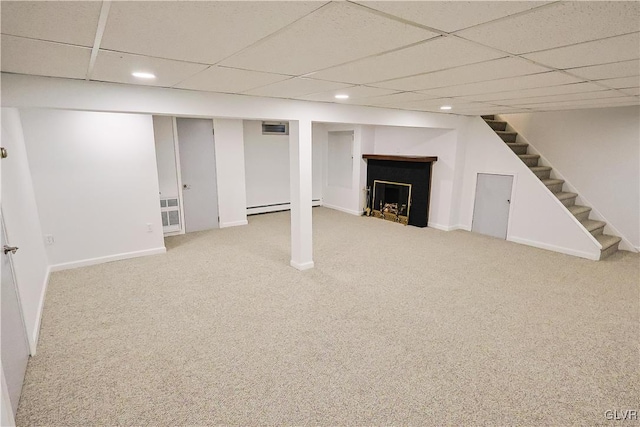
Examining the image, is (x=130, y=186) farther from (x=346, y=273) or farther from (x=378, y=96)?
(x=378, y=96)

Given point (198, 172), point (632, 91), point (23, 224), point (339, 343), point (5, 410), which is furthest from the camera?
point (198, 172)

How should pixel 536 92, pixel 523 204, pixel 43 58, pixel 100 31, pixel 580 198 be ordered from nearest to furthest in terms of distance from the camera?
pixel 100 31, pixel 43 58, pixel 536 92, pixel 523 204, pixel 580 198

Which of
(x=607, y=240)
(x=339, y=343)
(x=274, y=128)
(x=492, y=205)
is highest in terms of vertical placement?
(x=274, y=128)

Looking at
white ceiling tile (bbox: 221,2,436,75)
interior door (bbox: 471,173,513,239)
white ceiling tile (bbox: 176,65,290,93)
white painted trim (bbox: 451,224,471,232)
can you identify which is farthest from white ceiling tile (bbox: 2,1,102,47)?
white painted trim (bbox: 451,224,471,232)

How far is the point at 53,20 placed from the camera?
1350mm

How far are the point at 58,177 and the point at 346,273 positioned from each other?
390cm

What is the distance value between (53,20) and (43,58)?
872 mm

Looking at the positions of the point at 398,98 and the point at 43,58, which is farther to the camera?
the point at 398,98

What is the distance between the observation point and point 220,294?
12.1 ft

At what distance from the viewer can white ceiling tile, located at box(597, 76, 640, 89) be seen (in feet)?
8.07

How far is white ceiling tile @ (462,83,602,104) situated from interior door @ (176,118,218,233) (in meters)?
4.55

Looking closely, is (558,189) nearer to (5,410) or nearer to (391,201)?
(391,201)

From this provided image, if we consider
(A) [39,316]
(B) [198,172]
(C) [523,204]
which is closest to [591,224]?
(C) [523,204]

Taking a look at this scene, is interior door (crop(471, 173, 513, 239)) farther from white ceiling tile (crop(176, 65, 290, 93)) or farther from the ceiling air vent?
white ceiling tile (crop(176, 65, 290, 93))
